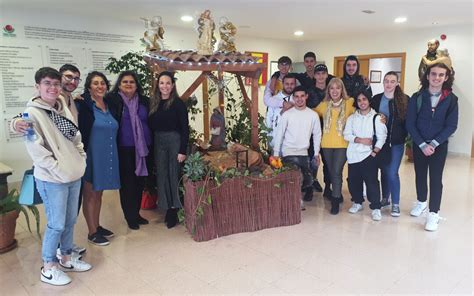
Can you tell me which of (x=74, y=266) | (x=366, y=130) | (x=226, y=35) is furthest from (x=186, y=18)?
(x=74, y=266)

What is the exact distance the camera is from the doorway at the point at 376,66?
6.62m

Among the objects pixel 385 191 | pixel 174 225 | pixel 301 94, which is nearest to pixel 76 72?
pixel 174 225

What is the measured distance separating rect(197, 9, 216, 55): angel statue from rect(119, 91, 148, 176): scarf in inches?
27.5

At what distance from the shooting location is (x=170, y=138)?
2916 millimetres

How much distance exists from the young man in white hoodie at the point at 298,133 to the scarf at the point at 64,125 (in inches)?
69.2

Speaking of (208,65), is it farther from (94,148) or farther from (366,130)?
(366,130)

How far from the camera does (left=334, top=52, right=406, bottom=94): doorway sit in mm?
6621

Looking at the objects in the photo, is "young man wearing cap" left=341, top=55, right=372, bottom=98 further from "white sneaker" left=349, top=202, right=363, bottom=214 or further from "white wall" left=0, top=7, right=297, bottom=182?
"white wall" left=0, top=7, right=297, bottom=182

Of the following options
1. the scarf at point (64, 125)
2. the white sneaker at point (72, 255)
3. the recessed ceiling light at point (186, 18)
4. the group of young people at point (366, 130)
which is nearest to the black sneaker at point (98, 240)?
the white sneaker at point (72, 255)

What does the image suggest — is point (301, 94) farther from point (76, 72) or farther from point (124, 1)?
point (124, 1)

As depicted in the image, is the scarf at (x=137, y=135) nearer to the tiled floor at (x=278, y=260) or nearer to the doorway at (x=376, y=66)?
the tiled floor at (x=278, y=260)

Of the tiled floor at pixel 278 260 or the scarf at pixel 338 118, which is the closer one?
the tiled floor at pixel 278 260

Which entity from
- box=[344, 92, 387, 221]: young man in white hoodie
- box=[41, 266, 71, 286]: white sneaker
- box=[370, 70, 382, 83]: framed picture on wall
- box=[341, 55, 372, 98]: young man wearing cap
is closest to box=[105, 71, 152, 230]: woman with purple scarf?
box=[41, 266, 71, 286]: white sneaker

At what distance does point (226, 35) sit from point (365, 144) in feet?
5.07
